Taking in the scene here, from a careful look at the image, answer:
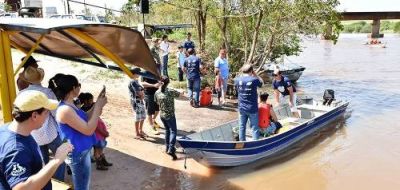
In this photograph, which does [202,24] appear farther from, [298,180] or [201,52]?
[298,180]

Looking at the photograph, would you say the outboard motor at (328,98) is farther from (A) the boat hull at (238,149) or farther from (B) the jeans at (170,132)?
(B) the jeans at (170,132)

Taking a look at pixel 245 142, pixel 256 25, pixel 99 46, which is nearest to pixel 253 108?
pixel 245 142

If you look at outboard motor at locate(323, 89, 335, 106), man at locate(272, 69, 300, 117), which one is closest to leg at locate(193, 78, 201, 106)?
man at locate(272, 69, 300, 117)

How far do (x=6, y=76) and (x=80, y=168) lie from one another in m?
1.52

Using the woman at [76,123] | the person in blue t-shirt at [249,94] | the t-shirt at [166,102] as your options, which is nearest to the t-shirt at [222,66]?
the person in blue t-shirt at [249,94]

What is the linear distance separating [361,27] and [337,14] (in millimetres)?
74384

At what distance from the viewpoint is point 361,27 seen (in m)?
82.4

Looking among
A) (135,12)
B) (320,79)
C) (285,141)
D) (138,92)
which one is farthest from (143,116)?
(135,12)

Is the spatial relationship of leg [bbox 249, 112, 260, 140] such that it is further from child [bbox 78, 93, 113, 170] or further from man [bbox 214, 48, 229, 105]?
man [bbox 214, 48, 229, 105]

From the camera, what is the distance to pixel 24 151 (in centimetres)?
287

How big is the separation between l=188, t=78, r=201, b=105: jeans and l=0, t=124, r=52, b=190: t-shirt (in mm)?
9721

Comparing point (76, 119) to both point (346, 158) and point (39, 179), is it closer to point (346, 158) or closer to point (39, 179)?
point (39, 179)

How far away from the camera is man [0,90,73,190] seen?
280 centimetres

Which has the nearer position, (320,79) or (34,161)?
(34,161)
